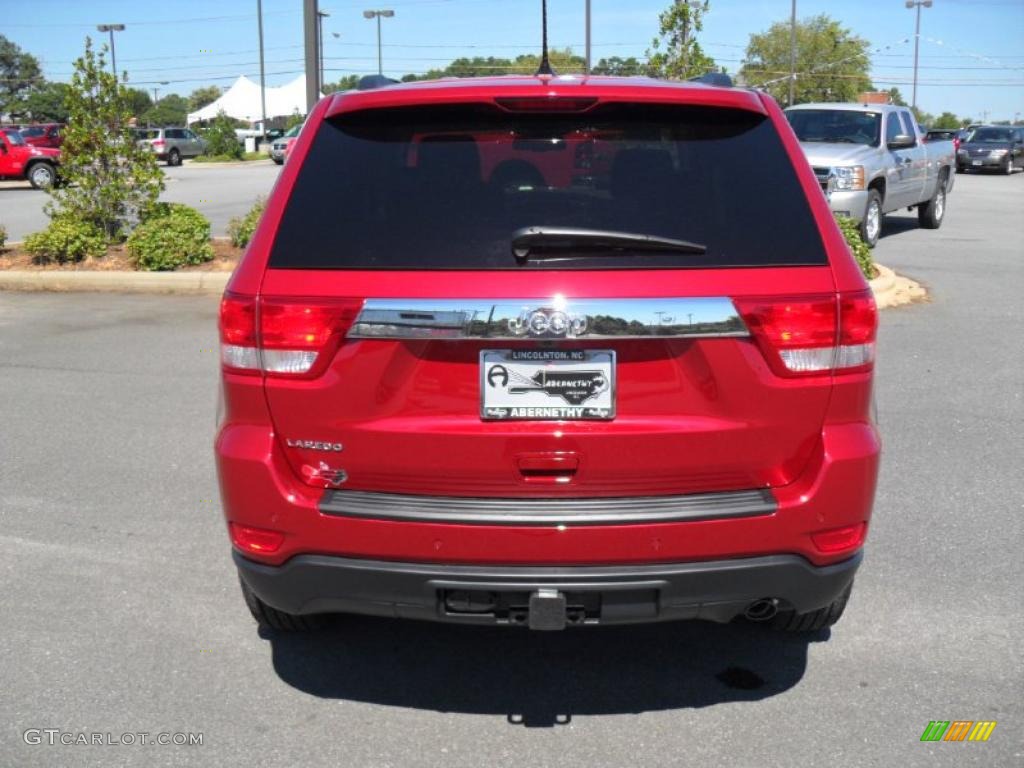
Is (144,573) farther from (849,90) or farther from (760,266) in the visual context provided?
(849,90)

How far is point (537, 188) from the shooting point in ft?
10.2

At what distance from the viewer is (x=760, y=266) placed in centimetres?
300

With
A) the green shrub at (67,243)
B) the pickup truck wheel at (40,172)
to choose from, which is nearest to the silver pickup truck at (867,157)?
the green shrub at (67,243)

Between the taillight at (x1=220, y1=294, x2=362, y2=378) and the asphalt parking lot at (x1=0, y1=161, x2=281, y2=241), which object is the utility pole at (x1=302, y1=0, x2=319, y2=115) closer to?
the asphalt parking lot at (x1=0, y1=161, x2=281, y2=241)

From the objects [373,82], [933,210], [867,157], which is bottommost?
[933,210]

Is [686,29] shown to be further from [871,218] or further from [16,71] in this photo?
[16,71]

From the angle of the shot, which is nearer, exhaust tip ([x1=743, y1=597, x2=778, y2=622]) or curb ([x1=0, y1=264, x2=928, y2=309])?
exhaust tip ([x1=743, y1=597, x2=778, y2=622])

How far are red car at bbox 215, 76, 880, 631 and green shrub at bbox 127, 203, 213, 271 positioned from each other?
9.14m

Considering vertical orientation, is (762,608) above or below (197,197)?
above

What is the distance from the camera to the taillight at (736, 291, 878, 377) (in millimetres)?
2967

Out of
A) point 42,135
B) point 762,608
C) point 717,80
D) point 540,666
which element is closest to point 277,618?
point 540,666

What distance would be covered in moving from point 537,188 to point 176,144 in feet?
168

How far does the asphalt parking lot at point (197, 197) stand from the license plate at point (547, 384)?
1094 cm

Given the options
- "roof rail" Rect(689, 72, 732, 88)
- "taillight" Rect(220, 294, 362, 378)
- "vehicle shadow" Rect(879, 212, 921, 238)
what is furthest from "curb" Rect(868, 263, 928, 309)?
"taillight" Rect(220, 294, 362, 378)
